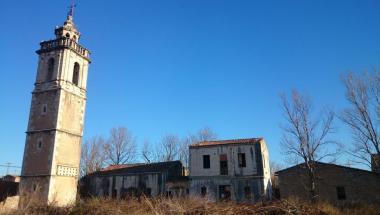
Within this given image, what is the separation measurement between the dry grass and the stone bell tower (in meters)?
12.4

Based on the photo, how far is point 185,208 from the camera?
1023 centimetres

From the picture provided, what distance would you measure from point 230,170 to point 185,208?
19.2 metres

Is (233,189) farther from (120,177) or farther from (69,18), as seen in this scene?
(69,18)

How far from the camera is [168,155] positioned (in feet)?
144

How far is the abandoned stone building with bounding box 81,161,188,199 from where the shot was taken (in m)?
30.6

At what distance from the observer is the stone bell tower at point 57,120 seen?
2456 cm

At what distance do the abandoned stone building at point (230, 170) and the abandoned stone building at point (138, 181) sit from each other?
1892mm

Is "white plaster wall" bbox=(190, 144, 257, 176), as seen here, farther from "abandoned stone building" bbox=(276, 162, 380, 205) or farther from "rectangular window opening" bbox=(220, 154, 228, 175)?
"abandoned stone building" bbox=(276, 162, 380, 205)

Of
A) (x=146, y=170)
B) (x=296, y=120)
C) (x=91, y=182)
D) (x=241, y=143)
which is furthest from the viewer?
(x=91, y=182)

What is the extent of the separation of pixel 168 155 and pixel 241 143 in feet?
54.2

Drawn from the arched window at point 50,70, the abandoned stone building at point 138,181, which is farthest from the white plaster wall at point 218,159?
the arched window at point 50,70

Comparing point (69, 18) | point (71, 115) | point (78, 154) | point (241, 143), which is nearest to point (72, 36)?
point (69, 18)

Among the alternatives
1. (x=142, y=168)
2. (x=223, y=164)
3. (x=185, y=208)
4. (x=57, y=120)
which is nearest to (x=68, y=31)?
(x=57, y=120)

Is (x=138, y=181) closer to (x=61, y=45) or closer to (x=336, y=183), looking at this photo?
(x=61, y=45)
